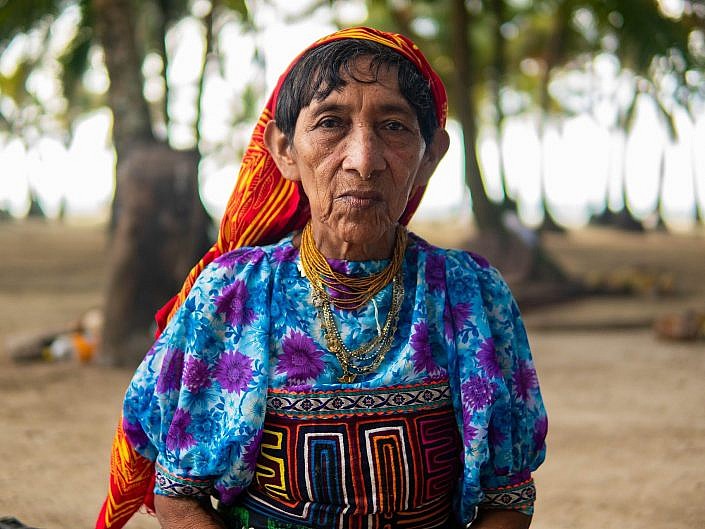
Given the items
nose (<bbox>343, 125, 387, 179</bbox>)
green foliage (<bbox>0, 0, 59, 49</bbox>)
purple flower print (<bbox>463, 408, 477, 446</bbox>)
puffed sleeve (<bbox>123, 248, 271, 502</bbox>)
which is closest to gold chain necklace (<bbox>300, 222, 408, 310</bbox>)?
puffed sleeve (<bbox>123, 248, 271, 502</bbox>)

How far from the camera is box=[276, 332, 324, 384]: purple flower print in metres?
1.70

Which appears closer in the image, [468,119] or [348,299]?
[348,299]

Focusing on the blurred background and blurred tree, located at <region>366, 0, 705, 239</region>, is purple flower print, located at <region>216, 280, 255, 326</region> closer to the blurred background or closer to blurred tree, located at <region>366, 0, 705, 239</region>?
the blurred background

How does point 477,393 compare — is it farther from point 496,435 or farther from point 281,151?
point 281,151

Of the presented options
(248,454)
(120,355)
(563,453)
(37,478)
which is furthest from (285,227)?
(120,355)

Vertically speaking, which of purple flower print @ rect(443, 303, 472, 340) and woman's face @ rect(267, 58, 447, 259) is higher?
woman's face @ rect(267, 58, 447, 259)

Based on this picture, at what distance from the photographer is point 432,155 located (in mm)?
1899

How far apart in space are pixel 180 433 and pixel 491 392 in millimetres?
675

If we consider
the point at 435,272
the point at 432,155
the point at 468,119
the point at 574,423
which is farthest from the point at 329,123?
the point at 468,119

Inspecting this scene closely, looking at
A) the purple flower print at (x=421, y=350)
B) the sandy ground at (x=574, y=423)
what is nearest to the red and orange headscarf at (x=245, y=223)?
the purple flower print at (x=421, y=350)

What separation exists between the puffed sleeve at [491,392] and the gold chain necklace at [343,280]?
0.15 m

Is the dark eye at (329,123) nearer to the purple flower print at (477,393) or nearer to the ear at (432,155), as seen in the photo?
the ear at (432,155)

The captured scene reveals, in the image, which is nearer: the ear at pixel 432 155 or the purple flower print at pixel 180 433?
the purple flower print at pixel 180 433

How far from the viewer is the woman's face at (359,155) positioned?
1.71 m
